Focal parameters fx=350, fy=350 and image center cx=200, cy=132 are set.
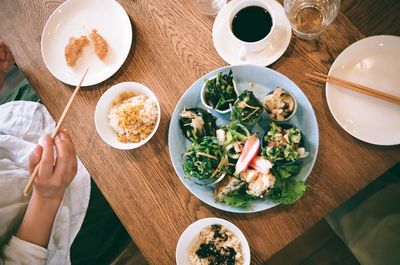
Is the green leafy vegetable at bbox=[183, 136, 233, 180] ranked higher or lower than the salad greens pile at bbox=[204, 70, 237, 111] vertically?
lower

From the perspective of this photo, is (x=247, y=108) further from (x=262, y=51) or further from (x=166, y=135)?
(x=166, y=135)

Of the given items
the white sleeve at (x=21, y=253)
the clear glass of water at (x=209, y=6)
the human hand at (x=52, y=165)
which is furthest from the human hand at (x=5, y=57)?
the clear glass of water at (x=209, y=6)

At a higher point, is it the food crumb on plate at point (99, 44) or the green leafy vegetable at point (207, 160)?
the food crumb on plate at point (99, 44)

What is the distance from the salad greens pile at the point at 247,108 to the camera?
5.04ft

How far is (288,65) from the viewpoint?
1.66 meters

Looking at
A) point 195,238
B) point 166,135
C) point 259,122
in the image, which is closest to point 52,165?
point 166,135

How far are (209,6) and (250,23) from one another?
0.85ft

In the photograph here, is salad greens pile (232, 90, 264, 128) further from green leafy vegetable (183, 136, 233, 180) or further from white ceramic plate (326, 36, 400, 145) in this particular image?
white ceramic plate (326, 36, 400, 145)

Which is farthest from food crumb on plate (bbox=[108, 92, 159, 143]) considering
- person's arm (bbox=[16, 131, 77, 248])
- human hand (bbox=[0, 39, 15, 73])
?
human hand (bbox=[0, 39, 15, 73])

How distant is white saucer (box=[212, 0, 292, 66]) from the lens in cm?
165

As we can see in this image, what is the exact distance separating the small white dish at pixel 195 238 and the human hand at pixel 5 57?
1.38m

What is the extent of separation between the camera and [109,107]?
1.74 meters

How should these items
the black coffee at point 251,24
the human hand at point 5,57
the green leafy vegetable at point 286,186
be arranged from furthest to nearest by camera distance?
the human hand at point 5,57
the black coffee at point 251,24
the green leafy vegetable at point 286,186

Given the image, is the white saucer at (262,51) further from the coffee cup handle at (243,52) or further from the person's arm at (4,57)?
the person's arm at (4,57)
